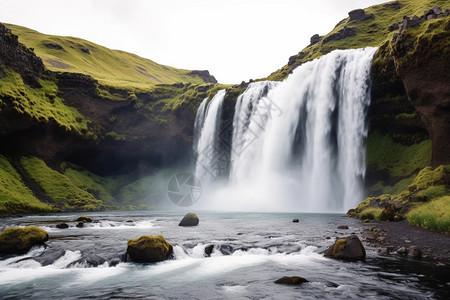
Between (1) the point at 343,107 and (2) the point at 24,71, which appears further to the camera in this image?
(2) the point at 24,71

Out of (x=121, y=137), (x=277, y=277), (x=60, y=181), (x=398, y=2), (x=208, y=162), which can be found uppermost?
(x=398, y=2)

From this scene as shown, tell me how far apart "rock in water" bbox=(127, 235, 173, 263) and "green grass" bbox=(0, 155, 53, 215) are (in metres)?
36.9

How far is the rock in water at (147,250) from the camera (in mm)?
14664

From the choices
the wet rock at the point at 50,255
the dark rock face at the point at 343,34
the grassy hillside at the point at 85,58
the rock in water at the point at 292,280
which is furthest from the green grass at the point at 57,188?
the dark rock face at the point at 343,34

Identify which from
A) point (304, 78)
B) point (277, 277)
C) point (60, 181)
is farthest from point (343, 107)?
point (60, 181)

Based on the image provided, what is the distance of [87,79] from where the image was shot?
80125 millimetres

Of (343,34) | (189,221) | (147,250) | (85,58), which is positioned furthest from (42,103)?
(85,58)

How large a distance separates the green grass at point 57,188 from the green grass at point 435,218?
55.0m

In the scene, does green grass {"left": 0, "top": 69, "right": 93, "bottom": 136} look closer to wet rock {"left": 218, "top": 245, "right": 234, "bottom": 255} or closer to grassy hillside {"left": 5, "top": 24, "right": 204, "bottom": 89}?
grassy hillside {"left": 5, "top": 24, "right": 204, "bottom": 89}

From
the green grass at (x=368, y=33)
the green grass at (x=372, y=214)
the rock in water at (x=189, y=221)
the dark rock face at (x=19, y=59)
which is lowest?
the rock in water at (x=189, y=221)

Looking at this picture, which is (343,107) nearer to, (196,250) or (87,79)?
(196,250)

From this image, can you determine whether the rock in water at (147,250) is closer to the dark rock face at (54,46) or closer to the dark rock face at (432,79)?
the dark rock face at (432,79)

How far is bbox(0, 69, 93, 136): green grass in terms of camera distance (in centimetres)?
5631

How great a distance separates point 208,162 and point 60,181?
109 ft
